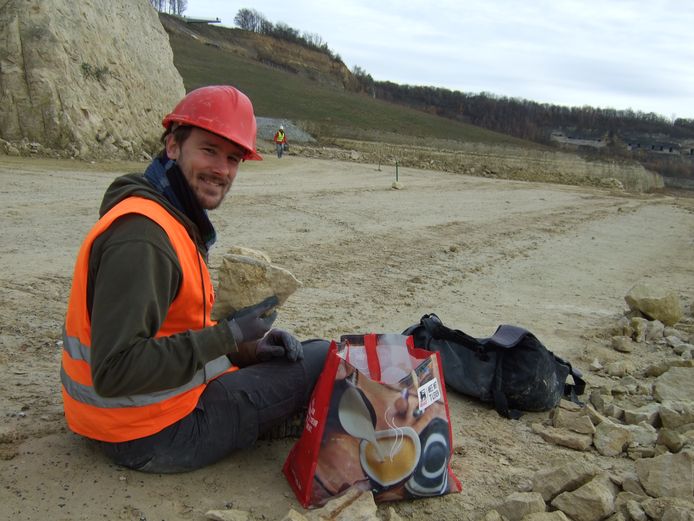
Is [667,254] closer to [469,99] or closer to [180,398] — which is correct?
[180,398]

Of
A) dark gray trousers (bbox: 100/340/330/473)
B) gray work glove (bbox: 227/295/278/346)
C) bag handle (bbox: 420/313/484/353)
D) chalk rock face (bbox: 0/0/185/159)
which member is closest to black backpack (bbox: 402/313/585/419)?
bag handle (bbox: 420/313/484/353)

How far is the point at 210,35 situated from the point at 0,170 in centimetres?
5995

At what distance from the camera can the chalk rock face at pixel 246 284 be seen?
11.1ft

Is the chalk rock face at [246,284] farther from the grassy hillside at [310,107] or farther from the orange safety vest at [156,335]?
the grassy hillside at [310,107]

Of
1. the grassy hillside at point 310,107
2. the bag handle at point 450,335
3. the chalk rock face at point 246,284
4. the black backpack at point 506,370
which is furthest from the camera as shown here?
the grassy hillside at point 310,107

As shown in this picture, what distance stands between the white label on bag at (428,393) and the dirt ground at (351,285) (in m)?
0.40

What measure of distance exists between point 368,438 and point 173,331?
81 cm

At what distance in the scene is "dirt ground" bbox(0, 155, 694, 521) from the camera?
7.98 feet

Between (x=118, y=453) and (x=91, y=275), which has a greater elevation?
(x=91, y=275)

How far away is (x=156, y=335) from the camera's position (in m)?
2.14

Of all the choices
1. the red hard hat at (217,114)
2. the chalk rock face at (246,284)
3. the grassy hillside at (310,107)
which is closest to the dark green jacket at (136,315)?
the red hard hat at (217,114)

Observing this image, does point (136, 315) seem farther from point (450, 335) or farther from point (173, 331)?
point (450, 335)

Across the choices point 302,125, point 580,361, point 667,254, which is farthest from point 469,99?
point 580,361

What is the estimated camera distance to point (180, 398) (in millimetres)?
2312
